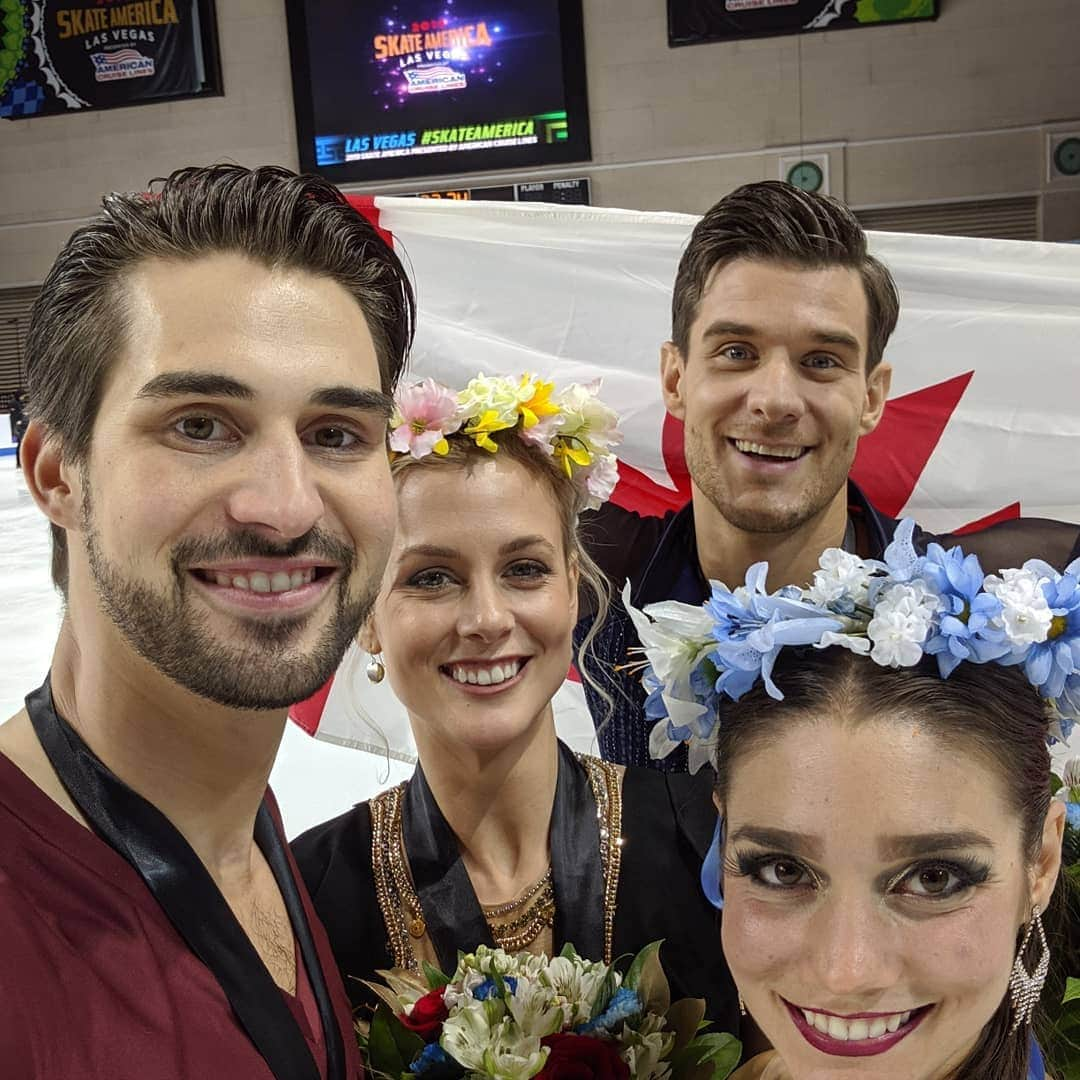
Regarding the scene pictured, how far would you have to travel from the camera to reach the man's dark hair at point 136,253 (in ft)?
4.55

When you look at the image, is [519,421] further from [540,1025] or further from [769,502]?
[540,1025]

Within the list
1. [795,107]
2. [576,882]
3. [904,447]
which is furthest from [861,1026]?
[795,107]

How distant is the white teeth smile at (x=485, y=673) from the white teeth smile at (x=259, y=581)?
2.10 feet

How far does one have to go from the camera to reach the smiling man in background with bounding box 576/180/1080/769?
260 centimetres

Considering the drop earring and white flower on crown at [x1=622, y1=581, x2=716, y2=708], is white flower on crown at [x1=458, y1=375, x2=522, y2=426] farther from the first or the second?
white flower on crown at [x1=622, y1=581, x2=716, y2=708]

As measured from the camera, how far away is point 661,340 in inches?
148

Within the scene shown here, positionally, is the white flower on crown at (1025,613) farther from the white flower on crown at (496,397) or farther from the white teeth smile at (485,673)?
the white flower on crown at (496,397)

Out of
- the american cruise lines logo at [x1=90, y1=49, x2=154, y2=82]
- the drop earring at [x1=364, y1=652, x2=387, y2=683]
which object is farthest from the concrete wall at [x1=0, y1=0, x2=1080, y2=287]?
the drop earring at [x1=364, y1=652, x2=387, y2=683]

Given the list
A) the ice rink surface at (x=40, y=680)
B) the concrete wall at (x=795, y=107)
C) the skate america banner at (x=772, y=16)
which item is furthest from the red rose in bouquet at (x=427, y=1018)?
the skate america banner at (x=772, y=16)

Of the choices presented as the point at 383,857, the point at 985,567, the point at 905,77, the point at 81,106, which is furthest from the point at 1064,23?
the point at 383,857

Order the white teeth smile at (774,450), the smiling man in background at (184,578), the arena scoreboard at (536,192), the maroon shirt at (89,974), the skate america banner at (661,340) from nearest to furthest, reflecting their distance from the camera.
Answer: the maroon shirt at (89,974) → the smiling man in background at (184,578) → the white teeth smile at (774,450) → the skate america banner at (661,340) → the arena scoreboard at (536,192)

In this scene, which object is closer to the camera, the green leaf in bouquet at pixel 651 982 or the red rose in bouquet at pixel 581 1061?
the red rose in bouquet at pixel 581 1061

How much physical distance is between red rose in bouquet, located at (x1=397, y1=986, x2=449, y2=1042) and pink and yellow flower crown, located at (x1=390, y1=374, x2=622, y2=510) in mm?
845

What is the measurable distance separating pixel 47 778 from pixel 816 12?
49.5ft
